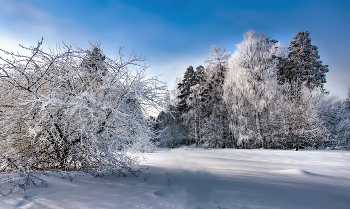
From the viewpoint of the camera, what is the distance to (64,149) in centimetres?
333

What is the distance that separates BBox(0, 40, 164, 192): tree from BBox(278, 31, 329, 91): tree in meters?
20.4

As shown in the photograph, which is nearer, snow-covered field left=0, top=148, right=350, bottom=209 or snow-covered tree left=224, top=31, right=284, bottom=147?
snow-covered field left=0, top=148, right=350, bottom=209

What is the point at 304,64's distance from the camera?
19.5 m

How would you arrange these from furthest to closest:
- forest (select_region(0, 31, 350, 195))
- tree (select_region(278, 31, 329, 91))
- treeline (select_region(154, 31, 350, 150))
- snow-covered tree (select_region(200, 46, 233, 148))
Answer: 1. tree (select_region(278, 31, 329, 91))
2. snow-covered tree (select_region(200, 46, 233, 148))
3. treeline (select_region(154, 31, 350, 150))
4. forest (select_region(0, 31, 350, 195))

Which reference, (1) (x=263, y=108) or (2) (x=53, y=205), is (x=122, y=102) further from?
(1) (x=263, y=108)

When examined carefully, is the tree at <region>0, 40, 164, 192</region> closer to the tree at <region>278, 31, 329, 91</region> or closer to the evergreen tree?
the evergreen tree

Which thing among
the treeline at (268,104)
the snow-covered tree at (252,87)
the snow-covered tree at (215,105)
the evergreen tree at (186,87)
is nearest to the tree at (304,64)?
the treeline at (268,104)

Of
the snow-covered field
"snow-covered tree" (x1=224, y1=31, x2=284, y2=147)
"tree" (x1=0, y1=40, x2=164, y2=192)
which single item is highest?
"snow-covered tree" (x1=224, y1=31, x2=284, y2=147)

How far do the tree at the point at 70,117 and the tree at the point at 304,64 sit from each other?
20449 mm

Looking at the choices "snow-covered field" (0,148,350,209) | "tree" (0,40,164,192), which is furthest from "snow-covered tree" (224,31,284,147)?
"tree" (0,40,164,192)

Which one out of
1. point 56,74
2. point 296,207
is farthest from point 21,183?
point 296,207

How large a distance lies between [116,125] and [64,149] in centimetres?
122

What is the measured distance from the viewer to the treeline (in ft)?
45.4

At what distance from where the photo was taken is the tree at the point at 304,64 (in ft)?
63.5
